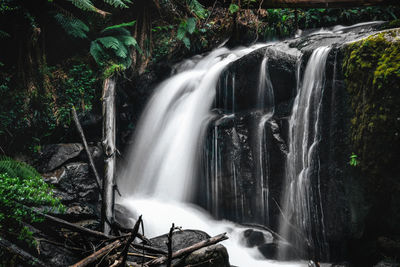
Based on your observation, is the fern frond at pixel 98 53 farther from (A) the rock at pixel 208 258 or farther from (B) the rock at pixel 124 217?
(A) the rock at pixel 208 258

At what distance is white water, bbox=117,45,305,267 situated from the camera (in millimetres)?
5675

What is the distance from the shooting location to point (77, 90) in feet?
21.0

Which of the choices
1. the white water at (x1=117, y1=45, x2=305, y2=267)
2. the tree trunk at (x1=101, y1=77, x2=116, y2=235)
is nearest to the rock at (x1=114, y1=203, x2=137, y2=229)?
the white water at (x1=117, y1=45, x2=305, y2=267)

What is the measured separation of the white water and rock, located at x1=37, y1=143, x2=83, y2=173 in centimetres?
160

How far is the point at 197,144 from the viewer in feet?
21.3

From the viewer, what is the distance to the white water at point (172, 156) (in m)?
5.67

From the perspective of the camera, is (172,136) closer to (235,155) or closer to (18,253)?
(235,155)

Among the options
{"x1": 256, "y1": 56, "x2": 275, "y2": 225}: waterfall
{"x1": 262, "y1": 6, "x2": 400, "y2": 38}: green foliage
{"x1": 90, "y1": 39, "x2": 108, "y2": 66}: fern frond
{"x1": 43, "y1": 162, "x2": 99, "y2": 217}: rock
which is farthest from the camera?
{"x1": 262, "y1": 6, "x2": 400, "y2": 38}: green foliage

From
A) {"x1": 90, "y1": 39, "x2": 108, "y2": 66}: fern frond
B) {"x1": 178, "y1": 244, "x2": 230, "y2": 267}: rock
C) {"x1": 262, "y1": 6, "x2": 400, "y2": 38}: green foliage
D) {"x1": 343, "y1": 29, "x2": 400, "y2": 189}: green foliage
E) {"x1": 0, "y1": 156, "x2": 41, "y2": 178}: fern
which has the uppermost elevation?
{"x1": 262, "y1": 6, "x2": 400, "y2": 38}: green foliage

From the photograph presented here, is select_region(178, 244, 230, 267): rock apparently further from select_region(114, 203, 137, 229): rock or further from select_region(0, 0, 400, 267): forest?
select_region(114, 203, 137, 229): rock

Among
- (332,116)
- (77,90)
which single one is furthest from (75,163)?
(332,116)

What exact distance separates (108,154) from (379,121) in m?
4.28

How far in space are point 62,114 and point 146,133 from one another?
2259 mm

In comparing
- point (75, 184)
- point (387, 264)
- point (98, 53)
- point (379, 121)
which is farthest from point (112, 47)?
point (387, 264)
